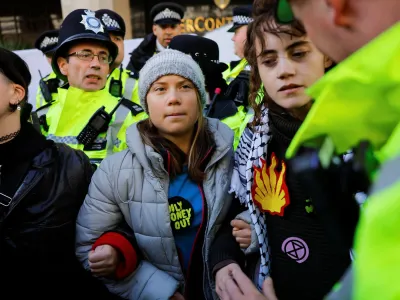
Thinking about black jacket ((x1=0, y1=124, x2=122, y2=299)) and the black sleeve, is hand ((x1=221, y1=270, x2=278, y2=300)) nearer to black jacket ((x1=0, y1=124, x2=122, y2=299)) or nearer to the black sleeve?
the black sleeve

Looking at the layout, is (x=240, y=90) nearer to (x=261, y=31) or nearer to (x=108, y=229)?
(x=261, y=31)

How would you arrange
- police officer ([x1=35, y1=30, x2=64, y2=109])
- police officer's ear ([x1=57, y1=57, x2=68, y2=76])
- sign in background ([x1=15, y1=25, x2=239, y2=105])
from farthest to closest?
1. sign in background ([x1=15, y1=25, x2=239, y2=105])
2. police officer ([x1=35, y1=30, x2=64, y2=109])
3. police officer's ear ([x1=57, y1=57, x2=68, y2=76])

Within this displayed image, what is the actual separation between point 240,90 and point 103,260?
1.74m

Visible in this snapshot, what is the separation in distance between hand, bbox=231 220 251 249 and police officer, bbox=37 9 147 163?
1.26 metres

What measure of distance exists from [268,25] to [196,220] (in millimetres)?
753

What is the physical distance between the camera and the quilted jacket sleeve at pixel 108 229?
5.21ft

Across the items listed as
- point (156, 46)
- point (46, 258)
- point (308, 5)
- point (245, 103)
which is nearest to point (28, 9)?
point (156, 46)

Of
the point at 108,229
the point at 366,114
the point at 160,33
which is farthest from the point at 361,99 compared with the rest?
the point at 160,33

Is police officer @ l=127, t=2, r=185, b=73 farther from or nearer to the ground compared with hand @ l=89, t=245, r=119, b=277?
farther from the ground

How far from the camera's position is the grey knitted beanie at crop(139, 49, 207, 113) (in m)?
1.79

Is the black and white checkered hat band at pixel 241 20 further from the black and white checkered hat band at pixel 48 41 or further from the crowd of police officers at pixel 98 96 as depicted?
the black and white checkered hat band at pixel 48 41

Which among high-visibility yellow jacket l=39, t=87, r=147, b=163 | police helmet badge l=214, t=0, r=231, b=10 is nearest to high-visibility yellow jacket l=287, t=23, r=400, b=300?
high-visibility yellow jacket l=39, t=87, r=147, b=163

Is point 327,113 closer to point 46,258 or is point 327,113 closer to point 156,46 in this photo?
point 46,258

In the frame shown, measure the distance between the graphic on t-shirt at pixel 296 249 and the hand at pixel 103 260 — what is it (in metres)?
0.62
